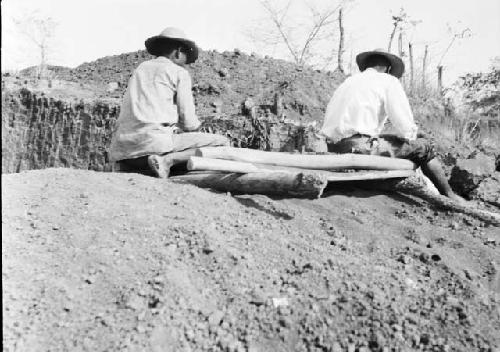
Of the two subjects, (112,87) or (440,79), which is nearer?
(112,87)

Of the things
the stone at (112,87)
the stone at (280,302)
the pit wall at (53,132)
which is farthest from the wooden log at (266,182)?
the stone at (112,87)

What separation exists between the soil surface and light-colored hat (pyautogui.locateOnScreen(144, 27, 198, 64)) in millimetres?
1245

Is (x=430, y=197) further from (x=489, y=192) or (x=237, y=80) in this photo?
(x=237, y=80)

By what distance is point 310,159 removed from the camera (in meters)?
4.52

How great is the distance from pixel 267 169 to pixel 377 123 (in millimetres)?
1219

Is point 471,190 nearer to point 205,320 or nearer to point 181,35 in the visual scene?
point 181,35

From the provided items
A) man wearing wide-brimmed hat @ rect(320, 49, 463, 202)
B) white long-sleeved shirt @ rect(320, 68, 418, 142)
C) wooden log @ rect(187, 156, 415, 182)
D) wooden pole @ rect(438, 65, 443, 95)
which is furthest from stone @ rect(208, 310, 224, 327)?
wooden pole @ rect(438, 65, 443, 95)

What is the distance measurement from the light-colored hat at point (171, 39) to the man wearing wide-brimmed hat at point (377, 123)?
4.35 feet

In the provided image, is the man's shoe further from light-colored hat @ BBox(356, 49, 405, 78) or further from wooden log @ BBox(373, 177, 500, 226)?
light-colored hat @ BBox(356, 49, 405, 78)

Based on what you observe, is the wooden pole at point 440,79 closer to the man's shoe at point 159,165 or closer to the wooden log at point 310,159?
the wooden log at point 310,159

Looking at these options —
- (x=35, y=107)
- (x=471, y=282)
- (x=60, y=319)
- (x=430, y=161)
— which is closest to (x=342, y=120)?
(x=430, y=161)

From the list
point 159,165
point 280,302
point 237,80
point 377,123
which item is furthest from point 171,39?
point 237,80

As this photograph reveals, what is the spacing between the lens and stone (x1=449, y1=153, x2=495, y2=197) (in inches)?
212

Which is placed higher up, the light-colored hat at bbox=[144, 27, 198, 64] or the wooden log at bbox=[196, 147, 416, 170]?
the light-colored hat at bbox=[144, 27, 198, 64]
